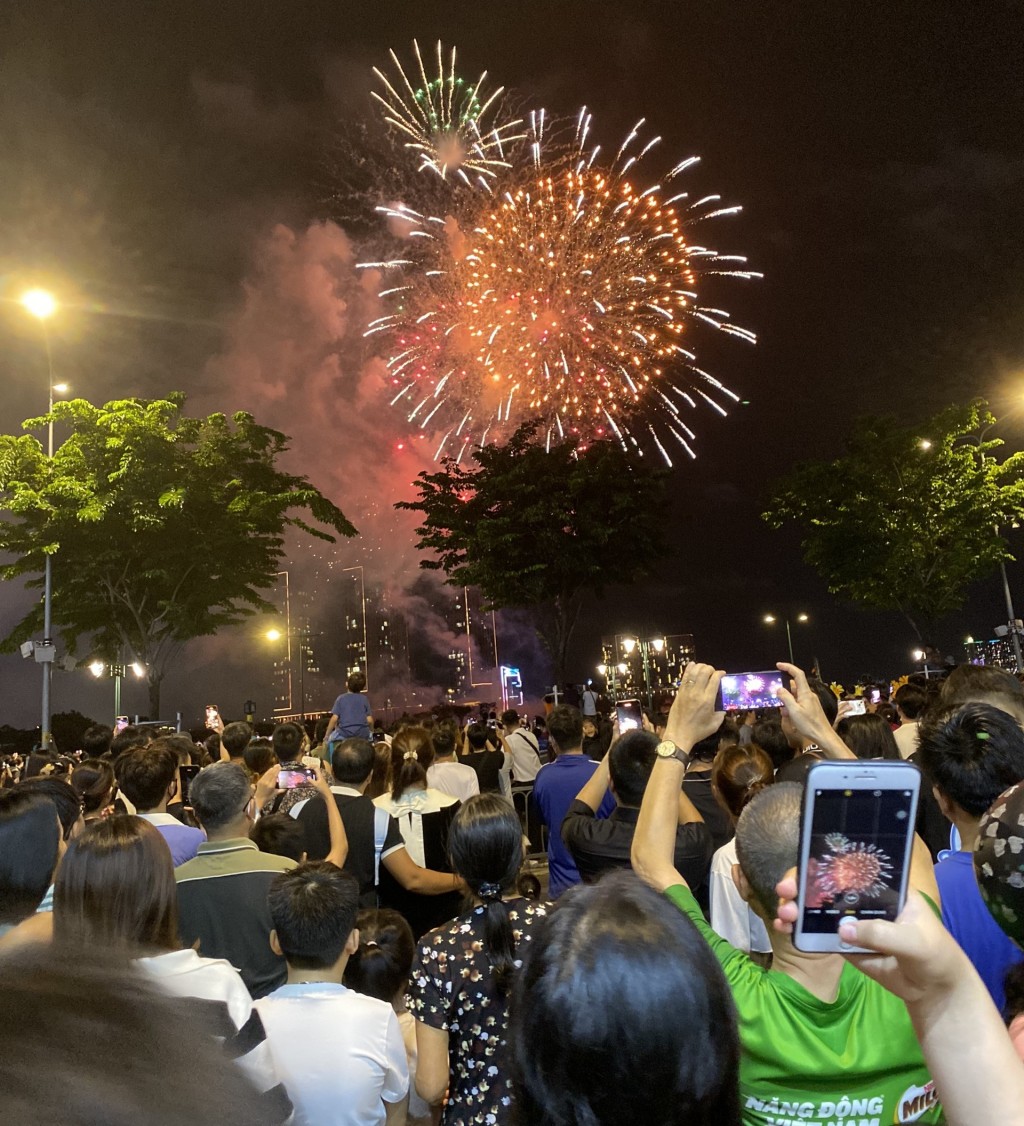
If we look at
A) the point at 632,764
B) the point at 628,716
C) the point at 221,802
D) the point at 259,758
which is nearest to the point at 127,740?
the point at 259,758

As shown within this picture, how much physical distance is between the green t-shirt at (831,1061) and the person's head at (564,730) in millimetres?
4726

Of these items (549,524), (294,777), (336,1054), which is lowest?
(336,1054)

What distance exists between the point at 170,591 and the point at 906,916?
22.3 m

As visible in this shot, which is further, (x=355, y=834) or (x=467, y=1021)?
(x=355, y=834)

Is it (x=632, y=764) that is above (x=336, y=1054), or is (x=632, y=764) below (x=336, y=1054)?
above

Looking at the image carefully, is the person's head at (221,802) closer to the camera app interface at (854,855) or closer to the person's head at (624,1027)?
the person's head at (624,1027)

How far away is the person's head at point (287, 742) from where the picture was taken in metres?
7.58

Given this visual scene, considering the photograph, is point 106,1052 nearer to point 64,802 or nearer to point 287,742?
point 64,802

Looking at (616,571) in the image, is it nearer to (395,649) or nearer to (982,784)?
(982,784)

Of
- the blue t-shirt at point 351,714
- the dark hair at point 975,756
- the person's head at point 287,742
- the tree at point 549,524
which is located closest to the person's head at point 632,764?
the dark hair at point 975,756

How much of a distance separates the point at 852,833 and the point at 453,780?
6.39 metres

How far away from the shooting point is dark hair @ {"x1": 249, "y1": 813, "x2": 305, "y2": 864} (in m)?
5.50

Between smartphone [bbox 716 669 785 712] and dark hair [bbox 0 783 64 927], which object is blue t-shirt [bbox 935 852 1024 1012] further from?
smartphone [bbox 716 669 785 712]

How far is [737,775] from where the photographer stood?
544 cm
